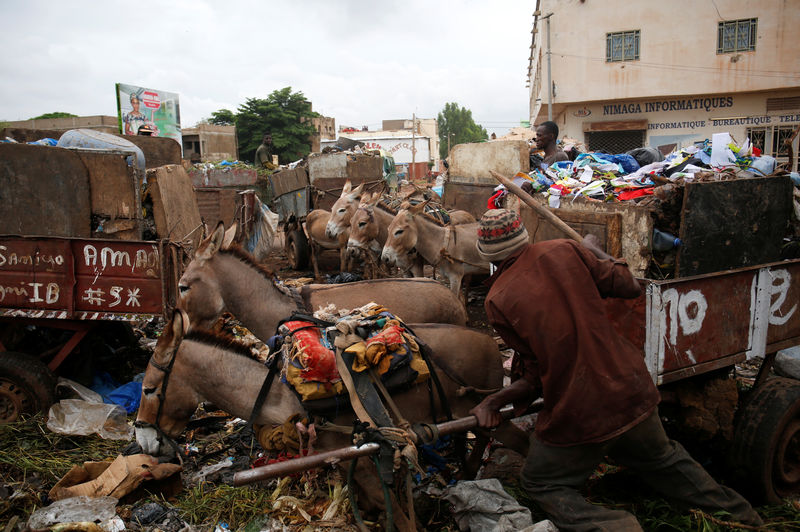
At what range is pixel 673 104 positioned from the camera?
2364cm

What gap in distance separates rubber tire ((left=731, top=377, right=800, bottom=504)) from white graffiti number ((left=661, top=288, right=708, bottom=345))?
0.70 m

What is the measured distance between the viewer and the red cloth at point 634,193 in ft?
14.1

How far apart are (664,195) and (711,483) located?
6.67 ft

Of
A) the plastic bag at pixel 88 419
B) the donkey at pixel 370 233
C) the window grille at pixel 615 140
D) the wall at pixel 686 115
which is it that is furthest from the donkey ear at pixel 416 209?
the wall at pixel 686 115

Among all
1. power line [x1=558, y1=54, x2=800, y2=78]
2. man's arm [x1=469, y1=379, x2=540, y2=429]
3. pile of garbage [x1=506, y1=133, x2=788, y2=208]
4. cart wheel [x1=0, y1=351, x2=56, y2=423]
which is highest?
power line [x1=558, y1=54, x2=800, y2=78]

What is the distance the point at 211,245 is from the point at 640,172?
13.6 ft

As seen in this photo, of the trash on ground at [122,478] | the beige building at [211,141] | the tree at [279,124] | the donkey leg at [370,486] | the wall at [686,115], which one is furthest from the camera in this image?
the tree at [279,124]

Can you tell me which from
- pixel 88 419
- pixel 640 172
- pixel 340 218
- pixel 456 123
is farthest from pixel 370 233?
pixel 456 123

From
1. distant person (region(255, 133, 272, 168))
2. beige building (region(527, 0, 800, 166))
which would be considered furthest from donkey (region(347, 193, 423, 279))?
beige building (region(527, 0, 800, 166))

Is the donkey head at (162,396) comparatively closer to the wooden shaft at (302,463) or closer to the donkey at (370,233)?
the wooden shaft at (302,463)

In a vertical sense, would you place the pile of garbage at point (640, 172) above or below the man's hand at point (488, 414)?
above

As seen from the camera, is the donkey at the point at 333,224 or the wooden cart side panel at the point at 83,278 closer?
the wooden cart side panel at the point at 83,278

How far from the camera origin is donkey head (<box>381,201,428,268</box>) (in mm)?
7988

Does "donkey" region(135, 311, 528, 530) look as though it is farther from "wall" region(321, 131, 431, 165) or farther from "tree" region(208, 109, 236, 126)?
"wall" region(321, 131, 431, 165)
